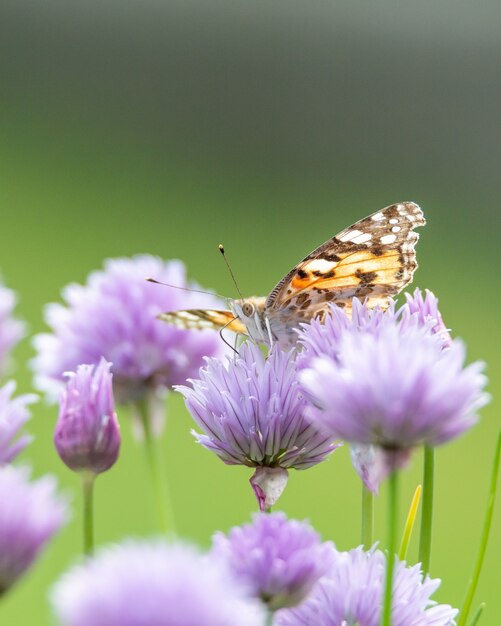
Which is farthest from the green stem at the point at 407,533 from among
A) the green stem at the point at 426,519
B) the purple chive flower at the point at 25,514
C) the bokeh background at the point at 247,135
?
the bokeh background at the point at 247,135

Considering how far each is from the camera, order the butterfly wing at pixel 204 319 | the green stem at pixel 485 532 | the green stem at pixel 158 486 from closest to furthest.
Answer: the green stem at pixel 485 532, the green stem at pixel 158 486, the butterfly wing at pixel 204 319

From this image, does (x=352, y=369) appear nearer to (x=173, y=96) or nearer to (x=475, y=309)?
(x=475, y=309)

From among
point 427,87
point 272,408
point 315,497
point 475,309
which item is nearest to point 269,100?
point 427,87

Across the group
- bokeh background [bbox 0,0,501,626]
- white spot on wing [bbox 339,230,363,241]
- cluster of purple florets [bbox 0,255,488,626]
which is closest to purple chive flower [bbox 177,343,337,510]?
cluster of purple florets [bbox 0,255,488,626]

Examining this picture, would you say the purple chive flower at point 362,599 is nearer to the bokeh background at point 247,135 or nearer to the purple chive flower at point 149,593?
the purple chive flower at point 149,593

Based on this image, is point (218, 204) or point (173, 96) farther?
point (173, 96)

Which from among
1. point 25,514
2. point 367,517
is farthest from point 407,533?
point 25,514
